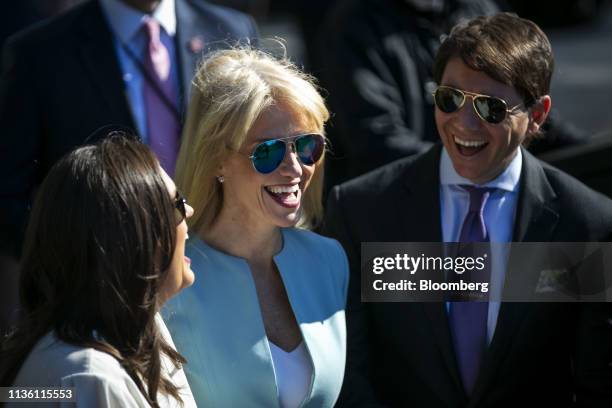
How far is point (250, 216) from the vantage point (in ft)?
11.0

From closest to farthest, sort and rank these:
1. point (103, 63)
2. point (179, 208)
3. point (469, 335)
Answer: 1. point (179, 208)
2. point (469, 335)
3. point (103, 63)

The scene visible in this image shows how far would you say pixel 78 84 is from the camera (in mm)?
4121

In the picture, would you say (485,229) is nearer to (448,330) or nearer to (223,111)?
(448,330)

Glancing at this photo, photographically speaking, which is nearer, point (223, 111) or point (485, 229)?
point (223, 111)

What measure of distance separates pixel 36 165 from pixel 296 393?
57.4 inches

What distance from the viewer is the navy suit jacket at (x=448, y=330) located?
345 cm

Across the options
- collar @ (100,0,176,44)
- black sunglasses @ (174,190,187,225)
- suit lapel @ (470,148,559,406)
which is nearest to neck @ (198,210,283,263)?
black sunglasses @ (174,190,187,225)

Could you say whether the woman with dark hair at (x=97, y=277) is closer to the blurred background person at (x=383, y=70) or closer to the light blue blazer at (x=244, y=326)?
the light blue blazer at (x=244, y=326)

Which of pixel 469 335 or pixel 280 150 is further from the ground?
pixel 280 150

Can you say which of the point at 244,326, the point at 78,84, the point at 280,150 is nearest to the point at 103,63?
the point at 78,84

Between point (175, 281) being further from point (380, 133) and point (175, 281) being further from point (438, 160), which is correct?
point (380, 133)

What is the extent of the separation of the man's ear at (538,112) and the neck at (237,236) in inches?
36.8

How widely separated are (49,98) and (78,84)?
0.42ft

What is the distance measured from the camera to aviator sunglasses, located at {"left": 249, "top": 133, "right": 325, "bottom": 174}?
3.24m
